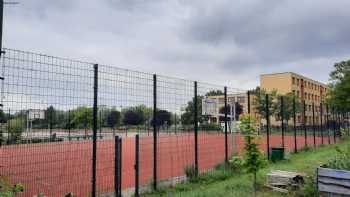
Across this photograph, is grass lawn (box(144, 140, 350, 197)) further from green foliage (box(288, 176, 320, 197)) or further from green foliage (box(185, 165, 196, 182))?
green foliage (box(185, 165, 196, 182))

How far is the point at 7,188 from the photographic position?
4.13m

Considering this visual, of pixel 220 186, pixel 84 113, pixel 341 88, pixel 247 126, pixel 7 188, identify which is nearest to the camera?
pixel 7 188

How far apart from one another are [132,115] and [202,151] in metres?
9.60

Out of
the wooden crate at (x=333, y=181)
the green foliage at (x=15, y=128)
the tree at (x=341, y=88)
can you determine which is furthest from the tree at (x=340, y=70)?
the green foliage at (x=15, y=128)

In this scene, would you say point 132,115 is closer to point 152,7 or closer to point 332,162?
point 152,7

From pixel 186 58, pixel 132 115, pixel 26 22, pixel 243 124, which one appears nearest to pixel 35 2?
pixel 26 22

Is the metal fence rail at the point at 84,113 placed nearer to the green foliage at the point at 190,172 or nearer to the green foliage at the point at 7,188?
the green foliage at the point at 190,172

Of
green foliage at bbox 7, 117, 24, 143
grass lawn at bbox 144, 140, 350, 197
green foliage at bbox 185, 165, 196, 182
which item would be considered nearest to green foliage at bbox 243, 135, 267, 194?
grass lawn at bbox 144, 140, 350, 197

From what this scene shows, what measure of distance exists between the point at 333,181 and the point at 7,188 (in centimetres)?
555

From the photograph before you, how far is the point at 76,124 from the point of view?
6250 mm

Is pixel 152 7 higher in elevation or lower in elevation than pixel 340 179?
higher

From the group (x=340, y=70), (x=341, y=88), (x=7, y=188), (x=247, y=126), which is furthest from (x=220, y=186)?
(x=340, y=70)

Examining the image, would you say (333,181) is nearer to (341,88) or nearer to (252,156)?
(252,156)

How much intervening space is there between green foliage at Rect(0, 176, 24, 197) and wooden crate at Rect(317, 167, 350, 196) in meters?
5.37
